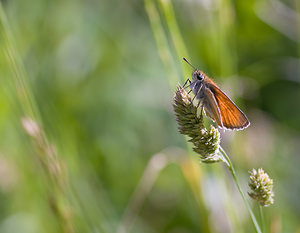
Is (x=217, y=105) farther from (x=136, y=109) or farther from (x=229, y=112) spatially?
Result: (x=136, y=109)

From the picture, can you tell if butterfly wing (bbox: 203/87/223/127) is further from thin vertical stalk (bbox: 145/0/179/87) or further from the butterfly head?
Answer: thin vertical stalk (bbox: 145/0/179/87)

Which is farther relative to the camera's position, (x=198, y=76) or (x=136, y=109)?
(x=136, y=109)

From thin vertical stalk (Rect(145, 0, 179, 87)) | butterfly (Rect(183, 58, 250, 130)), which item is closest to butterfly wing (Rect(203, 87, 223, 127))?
butterfly (Rect(183, 58, 250, 130))

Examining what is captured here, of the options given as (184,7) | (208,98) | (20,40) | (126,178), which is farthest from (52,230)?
(184,7)

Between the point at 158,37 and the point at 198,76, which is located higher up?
the point at 158,37

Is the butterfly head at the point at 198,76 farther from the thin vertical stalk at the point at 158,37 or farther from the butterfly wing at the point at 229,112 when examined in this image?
the thin vertical stalk at the point at 158,37

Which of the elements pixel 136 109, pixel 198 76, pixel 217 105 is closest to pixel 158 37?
pixel 198 76
